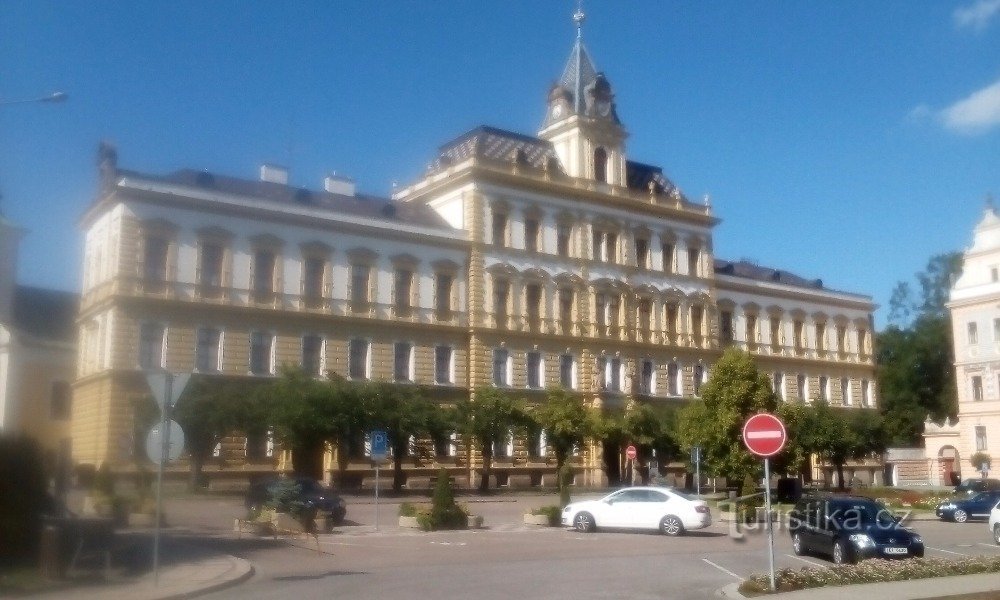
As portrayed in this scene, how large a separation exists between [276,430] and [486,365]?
17019 millimetres


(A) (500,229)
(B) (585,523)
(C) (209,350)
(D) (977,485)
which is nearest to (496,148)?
(A) (500,229)

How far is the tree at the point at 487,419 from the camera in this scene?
49094mm

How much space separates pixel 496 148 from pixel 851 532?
4295cm

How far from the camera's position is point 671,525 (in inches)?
1149

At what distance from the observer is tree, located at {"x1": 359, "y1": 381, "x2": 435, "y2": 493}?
148 feet

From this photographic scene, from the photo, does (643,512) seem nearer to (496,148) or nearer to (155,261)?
(155,261)

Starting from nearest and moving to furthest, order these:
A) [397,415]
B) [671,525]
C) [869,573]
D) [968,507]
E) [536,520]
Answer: [869,573], [671,525], [536,520], [968,507], [397,415]

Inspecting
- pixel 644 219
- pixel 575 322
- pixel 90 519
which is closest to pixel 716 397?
pixel 575 322

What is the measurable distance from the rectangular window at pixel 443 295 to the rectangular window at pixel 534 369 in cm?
607

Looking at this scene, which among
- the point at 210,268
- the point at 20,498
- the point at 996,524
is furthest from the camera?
the point at 210,268

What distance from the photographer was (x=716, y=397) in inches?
1634

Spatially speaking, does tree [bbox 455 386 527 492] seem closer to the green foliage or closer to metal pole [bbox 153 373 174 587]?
metal pole [bbox 153 373 174 587]

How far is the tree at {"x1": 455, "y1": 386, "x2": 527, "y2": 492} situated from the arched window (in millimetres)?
19445

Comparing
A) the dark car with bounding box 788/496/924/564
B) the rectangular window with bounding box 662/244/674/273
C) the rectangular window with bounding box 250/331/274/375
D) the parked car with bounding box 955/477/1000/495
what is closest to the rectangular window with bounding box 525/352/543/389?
the rectangular window with bounding box 662/244/674/273
